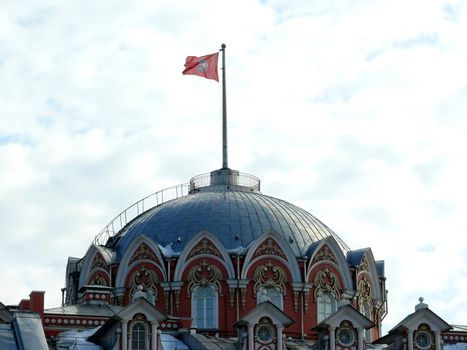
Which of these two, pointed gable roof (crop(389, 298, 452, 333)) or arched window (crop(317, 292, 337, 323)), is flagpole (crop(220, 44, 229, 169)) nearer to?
arched window (crop(317, 292, 337, 323))

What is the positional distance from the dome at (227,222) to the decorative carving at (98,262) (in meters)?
1.40

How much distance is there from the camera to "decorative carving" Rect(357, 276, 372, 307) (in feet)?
306

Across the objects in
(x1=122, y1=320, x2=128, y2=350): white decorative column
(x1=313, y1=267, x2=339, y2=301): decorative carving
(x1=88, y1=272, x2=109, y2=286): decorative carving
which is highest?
(x1=88, y1=272, x2=109, y2=286): decorative carving

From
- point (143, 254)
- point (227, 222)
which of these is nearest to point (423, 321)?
point (227, 222)

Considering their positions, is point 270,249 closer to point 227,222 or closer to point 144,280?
point 227,222

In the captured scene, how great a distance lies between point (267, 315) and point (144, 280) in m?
15.9

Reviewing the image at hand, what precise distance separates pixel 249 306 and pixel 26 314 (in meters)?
18.8

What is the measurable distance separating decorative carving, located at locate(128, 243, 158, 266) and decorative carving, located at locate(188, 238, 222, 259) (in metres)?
2.66

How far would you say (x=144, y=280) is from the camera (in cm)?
9119

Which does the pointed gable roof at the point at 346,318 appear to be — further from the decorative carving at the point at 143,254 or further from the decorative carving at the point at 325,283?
the decorative carving at the point at 143,254

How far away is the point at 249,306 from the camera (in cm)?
8894

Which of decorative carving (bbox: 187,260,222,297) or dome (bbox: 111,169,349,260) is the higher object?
dome (bbox: 111,169,349,260)

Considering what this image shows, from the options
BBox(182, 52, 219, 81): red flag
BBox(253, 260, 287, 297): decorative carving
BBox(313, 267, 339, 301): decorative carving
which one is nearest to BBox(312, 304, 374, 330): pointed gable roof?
BBox(253, 260, 287, 297): decorative carving

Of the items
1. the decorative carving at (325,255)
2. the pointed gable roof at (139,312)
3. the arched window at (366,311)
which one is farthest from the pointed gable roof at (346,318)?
the arched window at (366,311)
